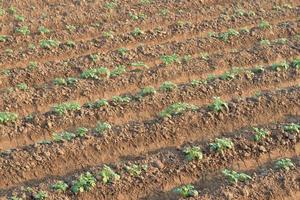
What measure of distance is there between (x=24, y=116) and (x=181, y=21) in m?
8.18

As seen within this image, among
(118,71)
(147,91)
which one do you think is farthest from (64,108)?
(118,71)

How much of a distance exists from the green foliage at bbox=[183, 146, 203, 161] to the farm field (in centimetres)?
3

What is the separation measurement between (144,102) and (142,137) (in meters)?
1.64

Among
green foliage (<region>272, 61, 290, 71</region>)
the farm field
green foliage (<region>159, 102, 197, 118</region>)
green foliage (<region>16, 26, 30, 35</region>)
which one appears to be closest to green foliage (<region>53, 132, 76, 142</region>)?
the farm field

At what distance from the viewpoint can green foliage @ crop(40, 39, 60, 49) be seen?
1763 cm

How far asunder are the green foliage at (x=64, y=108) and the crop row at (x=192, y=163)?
2586 mm

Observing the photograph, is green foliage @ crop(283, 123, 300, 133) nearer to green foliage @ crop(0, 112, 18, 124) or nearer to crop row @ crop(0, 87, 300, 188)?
crop row @ crop(0, 87, 300, 188)

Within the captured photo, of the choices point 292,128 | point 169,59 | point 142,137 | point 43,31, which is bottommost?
point 142,137

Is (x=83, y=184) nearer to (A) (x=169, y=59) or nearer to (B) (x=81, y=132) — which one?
(B) (x=81, y=132)

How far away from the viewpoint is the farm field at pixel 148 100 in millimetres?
12016

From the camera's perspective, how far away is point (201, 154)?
1255 centimetres

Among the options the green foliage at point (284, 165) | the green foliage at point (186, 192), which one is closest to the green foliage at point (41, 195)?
the green foliage at point (186, 192)

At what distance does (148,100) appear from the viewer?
14.8 meters

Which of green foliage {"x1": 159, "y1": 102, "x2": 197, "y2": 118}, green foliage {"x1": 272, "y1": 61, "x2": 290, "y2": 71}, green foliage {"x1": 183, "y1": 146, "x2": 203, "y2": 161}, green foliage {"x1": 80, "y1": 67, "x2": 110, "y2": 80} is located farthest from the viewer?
green foliage {"x1": 272, "y1": 61, "x2": 290, "y2": 71}
